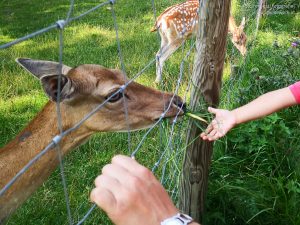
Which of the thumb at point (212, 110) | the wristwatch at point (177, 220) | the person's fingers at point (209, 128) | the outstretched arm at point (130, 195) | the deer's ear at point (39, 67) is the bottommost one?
the person's fingers at point (209, 128)

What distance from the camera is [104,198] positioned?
3.60ft

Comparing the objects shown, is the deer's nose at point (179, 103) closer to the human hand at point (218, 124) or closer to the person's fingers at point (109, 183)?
the human hand at point (218, 124)

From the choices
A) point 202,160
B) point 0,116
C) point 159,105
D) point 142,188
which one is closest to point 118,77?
point 159,105

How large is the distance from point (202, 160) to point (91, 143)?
162 cm

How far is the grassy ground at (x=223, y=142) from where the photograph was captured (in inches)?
99.6

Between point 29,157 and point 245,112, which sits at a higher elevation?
point 245,112

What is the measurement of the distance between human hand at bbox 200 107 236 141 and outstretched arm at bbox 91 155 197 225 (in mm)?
894

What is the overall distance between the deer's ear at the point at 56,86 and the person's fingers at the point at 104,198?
0.99 meters

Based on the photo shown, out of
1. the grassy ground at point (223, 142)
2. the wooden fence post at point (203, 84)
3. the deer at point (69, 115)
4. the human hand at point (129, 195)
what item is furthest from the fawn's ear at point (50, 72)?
the human hand at point (129, 195)

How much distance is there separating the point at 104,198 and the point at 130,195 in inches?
2.7

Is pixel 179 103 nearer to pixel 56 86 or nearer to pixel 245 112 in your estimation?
pixel 245 112

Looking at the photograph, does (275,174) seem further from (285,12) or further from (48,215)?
(285,12)

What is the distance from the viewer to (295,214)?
2.42m

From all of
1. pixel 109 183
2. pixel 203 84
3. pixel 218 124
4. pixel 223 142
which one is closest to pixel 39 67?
pixel 203 84
